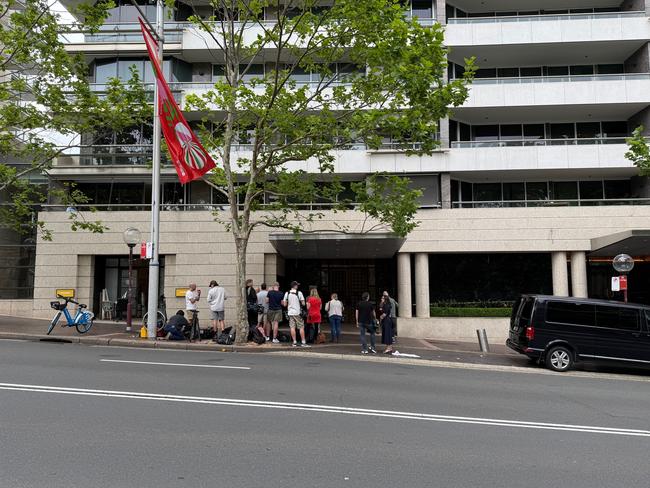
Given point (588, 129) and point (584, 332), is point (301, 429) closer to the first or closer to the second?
point (584, 332)

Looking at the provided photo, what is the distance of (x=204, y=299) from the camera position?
21.3 metres

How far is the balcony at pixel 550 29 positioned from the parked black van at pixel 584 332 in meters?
15.1

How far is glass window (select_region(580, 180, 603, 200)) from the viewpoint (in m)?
24.4

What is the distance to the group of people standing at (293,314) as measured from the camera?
14.3 meters

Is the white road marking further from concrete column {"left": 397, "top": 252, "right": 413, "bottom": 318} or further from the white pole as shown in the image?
concrete column {"left": 397, "top": 252, "right": 413, "bottom": 318}

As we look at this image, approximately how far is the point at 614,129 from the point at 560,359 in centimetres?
1685

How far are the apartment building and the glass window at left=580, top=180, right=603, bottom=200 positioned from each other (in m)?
0.09

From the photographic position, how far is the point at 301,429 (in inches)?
237

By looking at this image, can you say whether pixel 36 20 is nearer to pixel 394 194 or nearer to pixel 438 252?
pixel 394 194

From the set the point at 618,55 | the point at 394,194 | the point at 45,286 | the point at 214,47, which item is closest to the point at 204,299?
the point at 45,286

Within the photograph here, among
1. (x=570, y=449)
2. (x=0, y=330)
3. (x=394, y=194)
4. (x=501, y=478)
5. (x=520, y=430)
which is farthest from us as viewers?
(x=0, y=330)

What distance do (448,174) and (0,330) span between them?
60.7 feet

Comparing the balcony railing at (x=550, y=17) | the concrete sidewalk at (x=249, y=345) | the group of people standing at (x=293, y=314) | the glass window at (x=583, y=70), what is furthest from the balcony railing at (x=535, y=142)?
the group of people standing at (x=293, y=314)

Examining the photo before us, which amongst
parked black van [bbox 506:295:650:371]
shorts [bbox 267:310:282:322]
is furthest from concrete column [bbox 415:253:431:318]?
parked black van [bbox 506:295:650:371]
